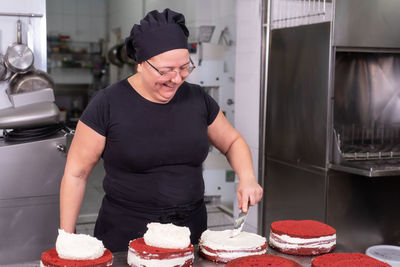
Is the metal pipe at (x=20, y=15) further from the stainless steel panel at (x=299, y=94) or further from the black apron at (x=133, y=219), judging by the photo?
the black apron at (x=133, y=219)

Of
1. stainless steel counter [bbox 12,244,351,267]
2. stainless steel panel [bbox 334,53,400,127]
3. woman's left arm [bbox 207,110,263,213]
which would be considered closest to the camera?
stainless steel counter [bbox 12,244,351,267]

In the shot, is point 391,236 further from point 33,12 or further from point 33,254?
point 33,12

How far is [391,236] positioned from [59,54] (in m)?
5.95

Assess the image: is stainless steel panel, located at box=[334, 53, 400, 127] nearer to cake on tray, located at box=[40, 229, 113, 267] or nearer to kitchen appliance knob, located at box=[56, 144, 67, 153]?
kitchen appliance knob, located at box=[56, 144, 67, 153]

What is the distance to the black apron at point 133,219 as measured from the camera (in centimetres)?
191

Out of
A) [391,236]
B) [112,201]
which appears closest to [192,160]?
[112,201]

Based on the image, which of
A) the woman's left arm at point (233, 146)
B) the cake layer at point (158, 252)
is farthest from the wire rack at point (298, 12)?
the cake layer at point (158, 252)

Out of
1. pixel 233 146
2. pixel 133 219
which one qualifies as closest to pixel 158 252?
pixel 133 219

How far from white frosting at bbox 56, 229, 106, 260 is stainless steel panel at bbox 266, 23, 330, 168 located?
198cm

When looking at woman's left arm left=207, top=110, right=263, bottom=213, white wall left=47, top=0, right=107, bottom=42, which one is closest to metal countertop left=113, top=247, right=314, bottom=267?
Result: woman's left arm left=207, top=110, right=263, bottom=213

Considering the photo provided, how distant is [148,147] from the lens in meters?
1.86

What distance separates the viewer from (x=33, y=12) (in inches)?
145

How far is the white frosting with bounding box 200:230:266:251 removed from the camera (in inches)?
64.6

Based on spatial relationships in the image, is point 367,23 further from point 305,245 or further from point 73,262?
point 73,262
